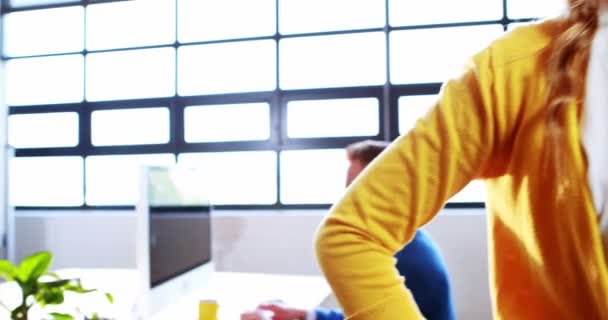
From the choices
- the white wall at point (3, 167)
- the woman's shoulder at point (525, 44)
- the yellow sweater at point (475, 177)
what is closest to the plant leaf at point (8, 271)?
the yellow sweater at point (475, 177)

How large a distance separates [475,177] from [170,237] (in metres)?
1.26

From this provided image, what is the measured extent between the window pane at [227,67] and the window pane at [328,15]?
0.21m

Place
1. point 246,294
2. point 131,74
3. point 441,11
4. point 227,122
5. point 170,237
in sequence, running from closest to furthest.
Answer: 1. point 170,237
2. point 246,294
3. point 441,11
4. point 227,122
5. point 131,74

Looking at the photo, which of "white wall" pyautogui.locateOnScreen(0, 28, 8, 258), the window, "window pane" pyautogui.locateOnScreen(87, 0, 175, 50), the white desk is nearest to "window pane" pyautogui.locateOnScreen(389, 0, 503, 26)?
the window

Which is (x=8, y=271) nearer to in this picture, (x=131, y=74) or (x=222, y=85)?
(x=222, y=85)

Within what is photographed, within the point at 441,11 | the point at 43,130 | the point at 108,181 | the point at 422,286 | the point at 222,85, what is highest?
the point at 441,11

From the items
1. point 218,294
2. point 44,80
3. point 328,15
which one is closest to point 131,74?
point 44,80

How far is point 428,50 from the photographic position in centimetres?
346

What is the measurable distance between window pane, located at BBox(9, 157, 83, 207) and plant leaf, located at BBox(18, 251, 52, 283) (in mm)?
3357

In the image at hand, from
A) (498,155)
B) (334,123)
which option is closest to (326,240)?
(498,155)

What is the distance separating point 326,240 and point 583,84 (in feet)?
0.86

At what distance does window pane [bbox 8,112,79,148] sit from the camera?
4.06 meters

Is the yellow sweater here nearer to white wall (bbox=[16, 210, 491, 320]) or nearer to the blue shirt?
the blue shirt

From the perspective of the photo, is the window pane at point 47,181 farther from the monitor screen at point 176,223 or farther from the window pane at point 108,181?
the monitor screen at point 176,223
